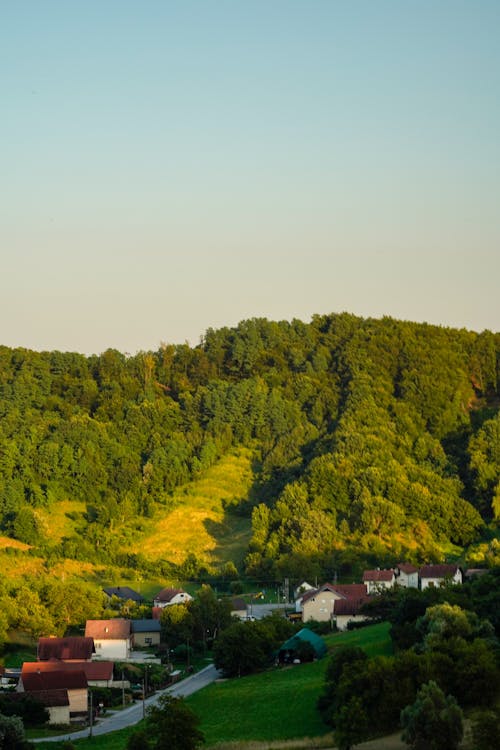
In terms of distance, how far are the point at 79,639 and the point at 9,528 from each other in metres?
36.1

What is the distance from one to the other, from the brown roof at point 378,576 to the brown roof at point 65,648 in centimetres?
2196

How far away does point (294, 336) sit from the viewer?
137 m

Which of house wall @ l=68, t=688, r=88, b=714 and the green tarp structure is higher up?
the green tarp structure

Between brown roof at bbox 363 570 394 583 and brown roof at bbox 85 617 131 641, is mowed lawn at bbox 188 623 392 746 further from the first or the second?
brown roof at bbox 363 570 394 583

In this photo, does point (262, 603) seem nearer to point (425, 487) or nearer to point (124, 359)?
point (425, 487)

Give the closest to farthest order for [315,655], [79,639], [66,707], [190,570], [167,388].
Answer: [66,707]
[315,655]
[79,639]
[190,570]
[167,388]

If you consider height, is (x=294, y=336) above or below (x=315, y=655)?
above

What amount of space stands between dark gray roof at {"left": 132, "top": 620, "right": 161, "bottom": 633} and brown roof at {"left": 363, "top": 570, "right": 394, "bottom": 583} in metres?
15.0

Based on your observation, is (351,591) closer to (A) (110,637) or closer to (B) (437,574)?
(B) (437,574)

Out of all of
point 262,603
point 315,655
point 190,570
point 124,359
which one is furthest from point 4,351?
point 315,655

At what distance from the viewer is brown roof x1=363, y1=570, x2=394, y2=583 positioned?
76.6 meters

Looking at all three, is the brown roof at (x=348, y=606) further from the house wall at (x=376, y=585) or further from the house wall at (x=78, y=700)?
the house wall at (x=78, y=700)

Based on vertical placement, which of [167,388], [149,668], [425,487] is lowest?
[149,668]

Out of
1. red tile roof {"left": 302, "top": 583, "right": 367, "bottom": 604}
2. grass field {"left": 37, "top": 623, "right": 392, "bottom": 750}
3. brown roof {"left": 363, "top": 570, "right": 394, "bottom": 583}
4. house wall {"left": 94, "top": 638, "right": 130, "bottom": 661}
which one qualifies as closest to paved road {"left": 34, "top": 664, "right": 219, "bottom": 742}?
grass field {"left": 37, "top": 623, "right": 392, "bottom": 750}
